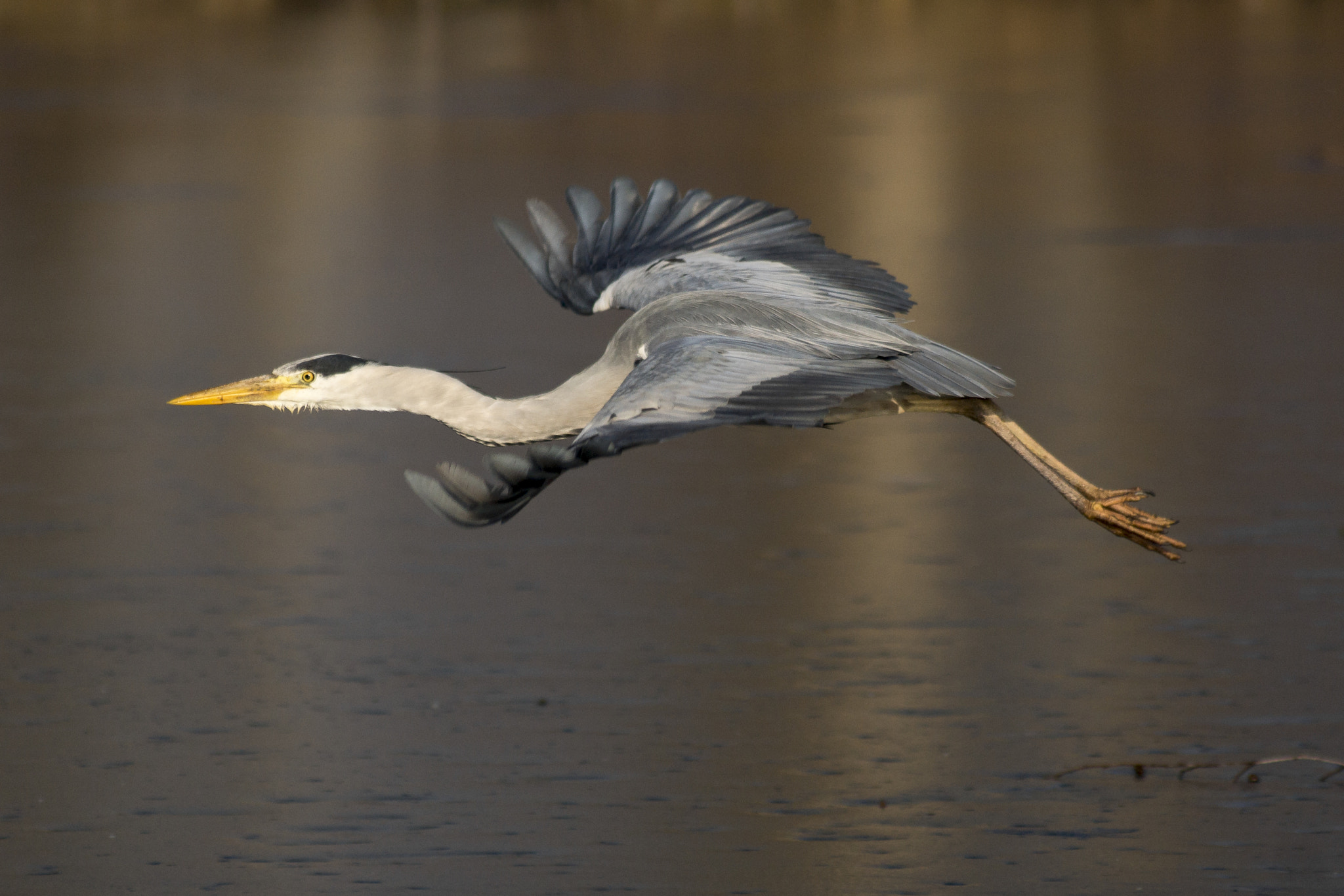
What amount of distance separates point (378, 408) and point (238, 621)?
1.62 meters

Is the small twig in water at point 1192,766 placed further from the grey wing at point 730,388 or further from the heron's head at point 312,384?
the heron's head at point 312,384

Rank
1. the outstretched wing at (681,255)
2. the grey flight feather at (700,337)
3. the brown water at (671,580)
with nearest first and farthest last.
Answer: the grey flight feather at (700,337) → the brown water at (671,580) → the outstretched wing at (681,255)

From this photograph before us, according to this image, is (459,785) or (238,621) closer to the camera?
(459,785)

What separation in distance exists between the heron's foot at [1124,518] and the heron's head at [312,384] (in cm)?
213

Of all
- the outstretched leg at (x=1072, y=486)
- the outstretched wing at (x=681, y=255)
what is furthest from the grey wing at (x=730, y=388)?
the outstretched wing at (x=681, y=255)

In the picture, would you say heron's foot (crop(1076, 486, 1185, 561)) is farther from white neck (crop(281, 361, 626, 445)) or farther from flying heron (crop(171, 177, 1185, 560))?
white neck (crop(281, 361, 626, 445))

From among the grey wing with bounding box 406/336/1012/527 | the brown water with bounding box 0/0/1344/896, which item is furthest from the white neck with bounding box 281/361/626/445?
the brown water with bounding box 0/0/1344/896

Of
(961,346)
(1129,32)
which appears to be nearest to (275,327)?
(961,346)

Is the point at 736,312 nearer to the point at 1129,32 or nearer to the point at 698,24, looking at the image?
the point at 1129,32

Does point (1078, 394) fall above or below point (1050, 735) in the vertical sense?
above

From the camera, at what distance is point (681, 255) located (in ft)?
24.8

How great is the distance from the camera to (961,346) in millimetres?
12227

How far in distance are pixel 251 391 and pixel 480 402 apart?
28.3 inches

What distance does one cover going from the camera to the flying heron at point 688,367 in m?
5.22
